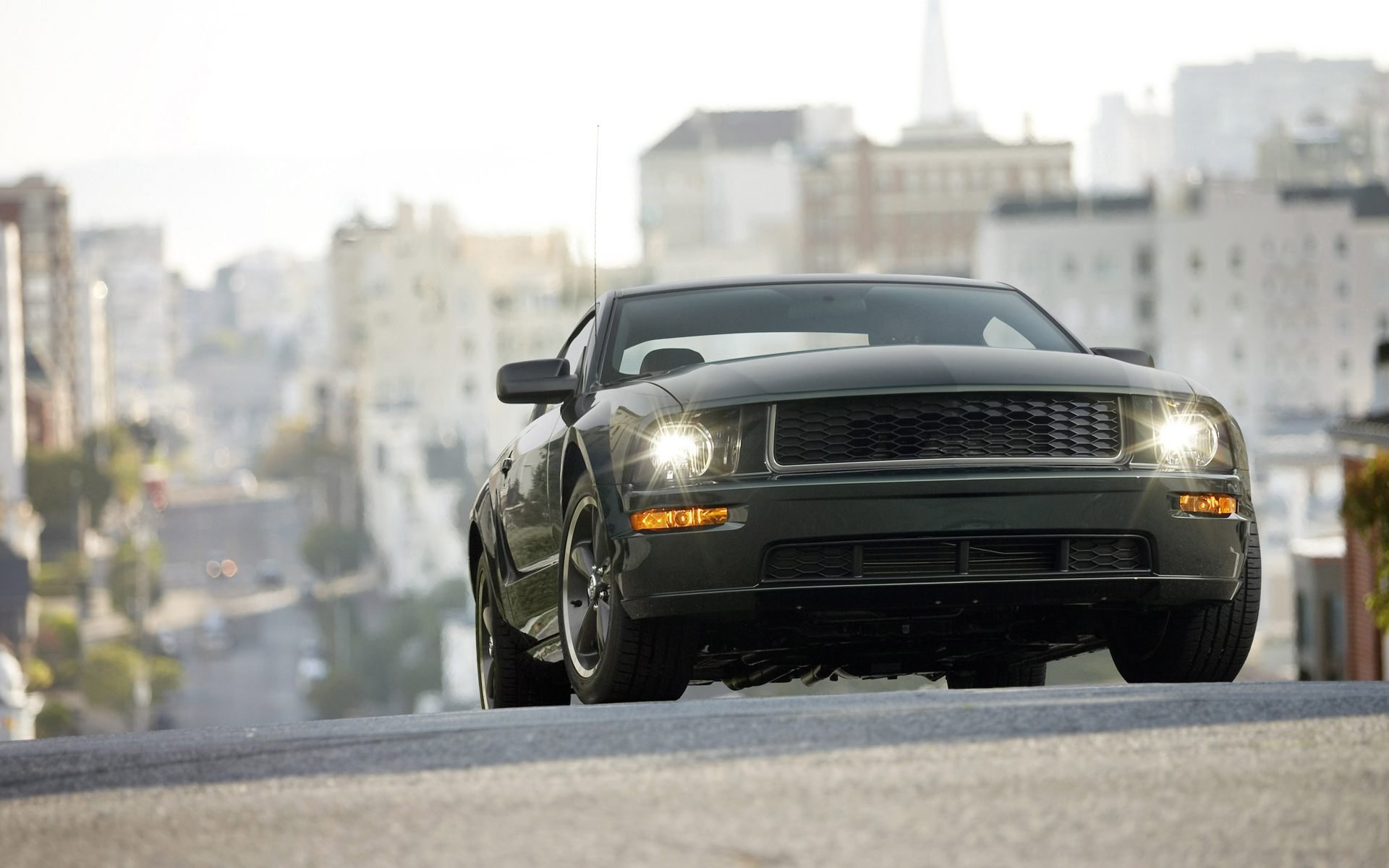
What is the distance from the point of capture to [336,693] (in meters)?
100

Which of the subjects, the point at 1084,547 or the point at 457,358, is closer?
the point at 1084,547

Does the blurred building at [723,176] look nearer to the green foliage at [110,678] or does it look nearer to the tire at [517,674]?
the green foliage at [110,678]

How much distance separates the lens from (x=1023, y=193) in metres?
140

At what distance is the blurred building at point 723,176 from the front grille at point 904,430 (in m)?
145

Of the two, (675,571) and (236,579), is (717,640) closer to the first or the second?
(675,571)

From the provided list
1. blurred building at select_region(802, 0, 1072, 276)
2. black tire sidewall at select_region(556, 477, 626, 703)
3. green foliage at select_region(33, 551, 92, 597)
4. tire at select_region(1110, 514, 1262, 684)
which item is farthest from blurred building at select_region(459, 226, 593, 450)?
tire at select_region(1110, 514, 1262, 684)

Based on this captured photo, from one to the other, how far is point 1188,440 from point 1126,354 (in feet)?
3.93

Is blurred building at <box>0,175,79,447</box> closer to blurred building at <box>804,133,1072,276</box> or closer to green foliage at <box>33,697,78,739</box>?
blurred building at <box>804,133,1072,276</box>

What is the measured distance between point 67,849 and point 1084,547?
3291 millimetres

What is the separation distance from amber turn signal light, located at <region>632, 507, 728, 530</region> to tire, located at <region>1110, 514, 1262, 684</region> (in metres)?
1.50

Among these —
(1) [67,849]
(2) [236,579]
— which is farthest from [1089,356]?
(2) [236,579]

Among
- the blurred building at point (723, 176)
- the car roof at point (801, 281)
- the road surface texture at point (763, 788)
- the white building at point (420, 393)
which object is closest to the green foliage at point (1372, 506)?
the car roof at point (801, 281)

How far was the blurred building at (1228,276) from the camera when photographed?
12619cm

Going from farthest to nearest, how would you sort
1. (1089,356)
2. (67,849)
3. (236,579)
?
(236,579)
(1089,356)
(67,849)
